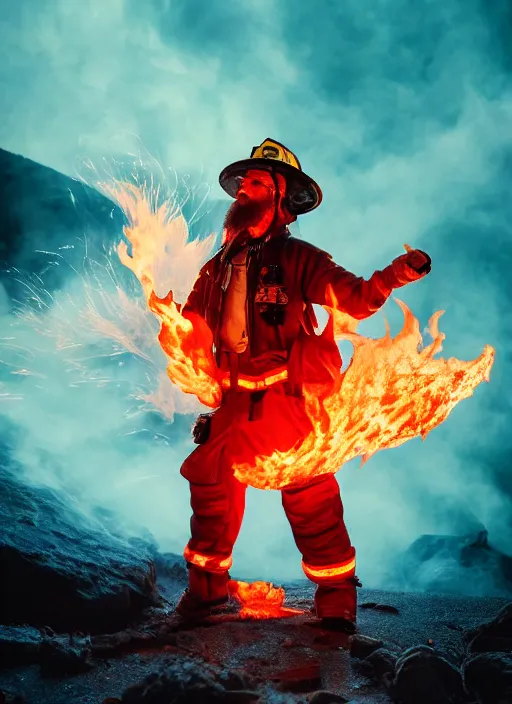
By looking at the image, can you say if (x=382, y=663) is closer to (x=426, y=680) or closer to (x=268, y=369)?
(x=426, y=680)

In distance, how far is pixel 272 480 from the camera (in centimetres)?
271

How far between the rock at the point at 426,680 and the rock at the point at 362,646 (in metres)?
0.43

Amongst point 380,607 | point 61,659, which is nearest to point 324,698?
point 61,659

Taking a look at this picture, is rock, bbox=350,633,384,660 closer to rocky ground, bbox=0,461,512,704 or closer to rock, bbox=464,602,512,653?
rocky ground, bbox=0,461,512,704

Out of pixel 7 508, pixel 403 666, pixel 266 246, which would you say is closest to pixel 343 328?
pixel 266 246

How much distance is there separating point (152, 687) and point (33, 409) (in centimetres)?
516

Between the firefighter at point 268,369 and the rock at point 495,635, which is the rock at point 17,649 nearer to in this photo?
the firefighter at point 268,369

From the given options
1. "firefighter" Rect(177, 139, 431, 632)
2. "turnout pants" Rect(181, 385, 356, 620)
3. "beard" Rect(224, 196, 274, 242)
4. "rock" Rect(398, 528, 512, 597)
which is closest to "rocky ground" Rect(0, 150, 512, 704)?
"turnout pants" Rect(181, 385, 356, 620)

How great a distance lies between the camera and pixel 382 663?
2178mm

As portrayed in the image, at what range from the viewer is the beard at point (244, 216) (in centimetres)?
306

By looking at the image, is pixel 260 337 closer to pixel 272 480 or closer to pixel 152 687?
pixel 272 480

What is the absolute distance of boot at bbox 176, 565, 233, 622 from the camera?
2.90 metres

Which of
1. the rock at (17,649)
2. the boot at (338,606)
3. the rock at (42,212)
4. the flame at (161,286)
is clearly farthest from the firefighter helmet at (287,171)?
the rock at (42,212)

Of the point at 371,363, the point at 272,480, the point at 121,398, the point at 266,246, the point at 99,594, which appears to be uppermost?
the point at 121,398
